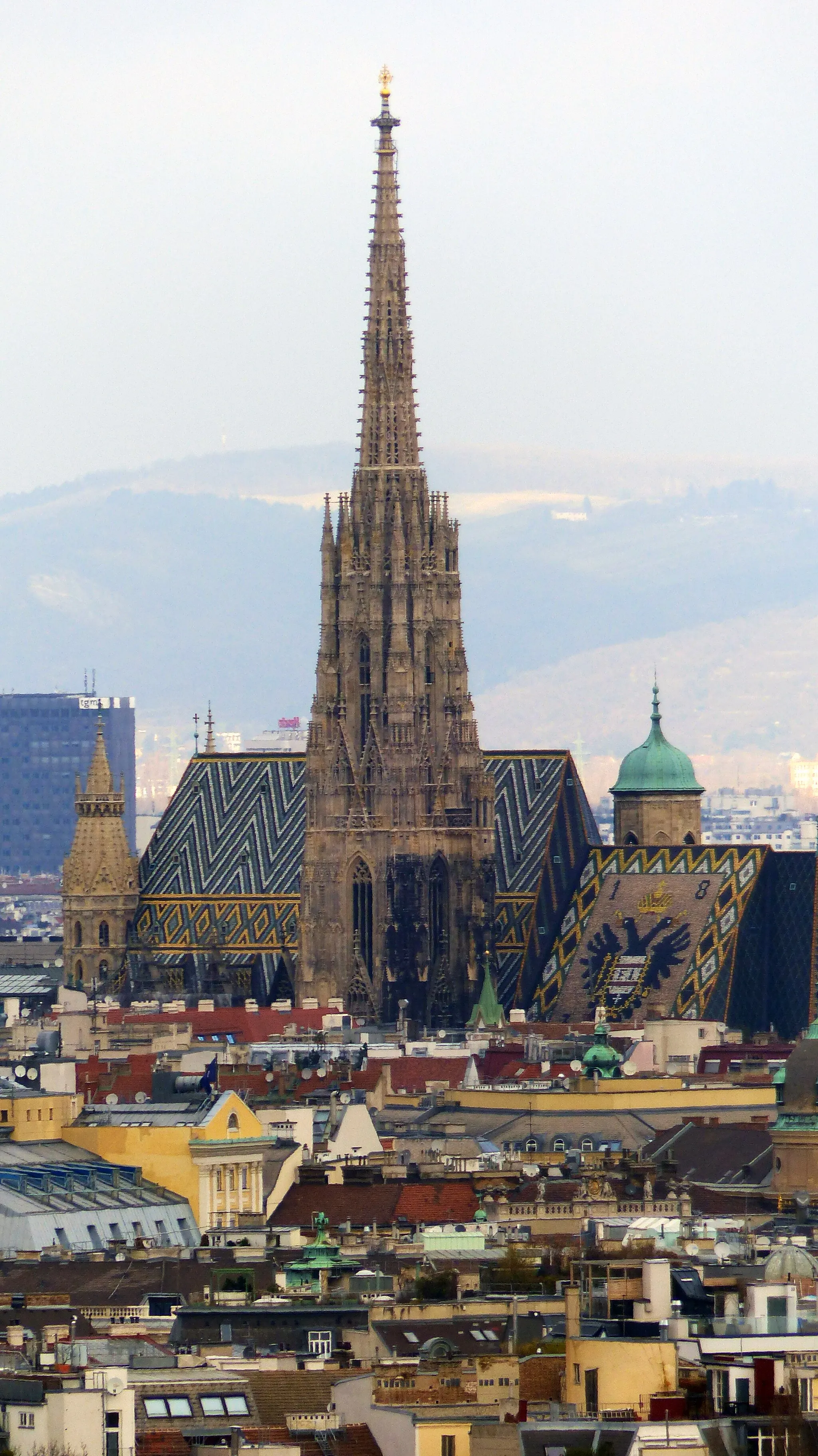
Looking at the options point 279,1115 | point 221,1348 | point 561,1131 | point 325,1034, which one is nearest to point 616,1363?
point 221,1348

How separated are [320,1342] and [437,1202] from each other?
36.4 meters

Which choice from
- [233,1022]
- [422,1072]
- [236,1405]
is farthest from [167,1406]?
[233,1022]

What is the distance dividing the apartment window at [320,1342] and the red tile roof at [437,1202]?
30.5m

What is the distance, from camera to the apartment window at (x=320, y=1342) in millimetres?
76688

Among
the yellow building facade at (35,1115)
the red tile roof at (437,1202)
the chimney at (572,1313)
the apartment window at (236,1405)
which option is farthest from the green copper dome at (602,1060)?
the apartment window at (236,1405)

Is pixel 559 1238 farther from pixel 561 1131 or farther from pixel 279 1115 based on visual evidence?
pixel 561 1131

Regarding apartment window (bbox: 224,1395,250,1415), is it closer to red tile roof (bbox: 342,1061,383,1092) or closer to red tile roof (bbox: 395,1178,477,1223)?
red tile roof (bbox: 395,1178,477,1223)

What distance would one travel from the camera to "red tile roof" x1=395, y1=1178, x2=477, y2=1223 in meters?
111

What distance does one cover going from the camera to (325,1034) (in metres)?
189

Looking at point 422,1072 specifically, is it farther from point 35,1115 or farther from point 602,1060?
point 35,1115

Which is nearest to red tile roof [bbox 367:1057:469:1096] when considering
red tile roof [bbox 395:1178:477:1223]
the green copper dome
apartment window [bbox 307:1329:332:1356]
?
the green copper dome

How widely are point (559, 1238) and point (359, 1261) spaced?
7446mm

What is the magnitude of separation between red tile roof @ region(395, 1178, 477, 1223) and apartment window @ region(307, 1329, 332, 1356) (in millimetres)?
30537

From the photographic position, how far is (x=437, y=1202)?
114 metres
